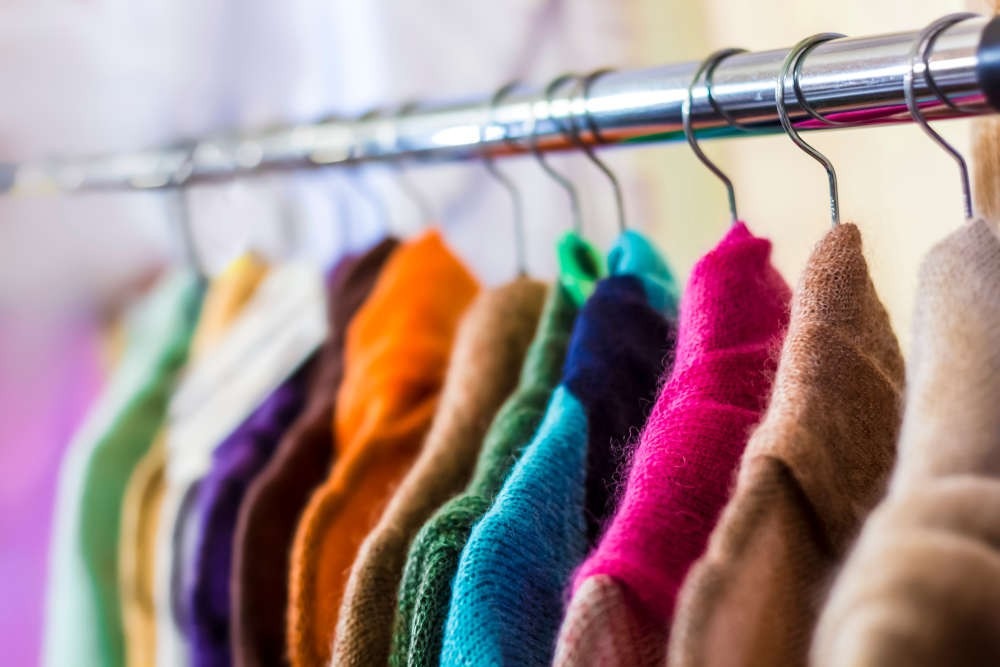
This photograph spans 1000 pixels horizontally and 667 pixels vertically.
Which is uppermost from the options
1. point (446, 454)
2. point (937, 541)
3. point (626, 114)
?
point (626, 114)

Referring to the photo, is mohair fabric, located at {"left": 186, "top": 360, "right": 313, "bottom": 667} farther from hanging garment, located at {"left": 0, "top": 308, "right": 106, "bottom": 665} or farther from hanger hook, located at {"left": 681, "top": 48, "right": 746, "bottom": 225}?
hanging garment, located at {"left": 0, "top": 308, "right": 106, "bottom": 665}

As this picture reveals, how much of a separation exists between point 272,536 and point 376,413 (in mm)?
90

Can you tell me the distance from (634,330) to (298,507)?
0.24m

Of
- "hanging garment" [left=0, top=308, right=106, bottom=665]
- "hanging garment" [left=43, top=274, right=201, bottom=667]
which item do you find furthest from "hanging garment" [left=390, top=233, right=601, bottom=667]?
"hanging garment" [left=0, top=308, right=106, bottom=665]

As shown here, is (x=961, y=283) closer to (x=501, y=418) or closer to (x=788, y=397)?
(x=788, y=397)

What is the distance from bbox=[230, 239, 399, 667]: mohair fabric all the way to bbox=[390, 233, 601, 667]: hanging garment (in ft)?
0.50

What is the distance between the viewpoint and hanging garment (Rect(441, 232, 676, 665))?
381 mm

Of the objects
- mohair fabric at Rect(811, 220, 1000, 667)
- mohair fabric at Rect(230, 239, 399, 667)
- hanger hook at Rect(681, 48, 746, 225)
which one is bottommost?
mohair fabric at Rect(811, 220, 1000, 667)

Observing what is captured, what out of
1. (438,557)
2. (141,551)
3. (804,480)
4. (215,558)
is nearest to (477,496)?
(438,557)

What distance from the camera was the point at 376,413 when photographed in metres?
0.58

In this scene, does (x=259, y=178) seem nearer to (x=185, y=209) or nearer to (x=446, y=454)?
(x=185, y=209)

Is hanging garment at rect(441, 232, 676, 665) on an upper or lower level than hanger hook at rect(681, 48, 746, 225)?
lower

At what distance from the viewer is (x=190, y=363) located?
32.7 inches

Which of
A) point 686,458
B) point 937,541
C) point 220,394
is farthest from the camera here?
point 220,394
